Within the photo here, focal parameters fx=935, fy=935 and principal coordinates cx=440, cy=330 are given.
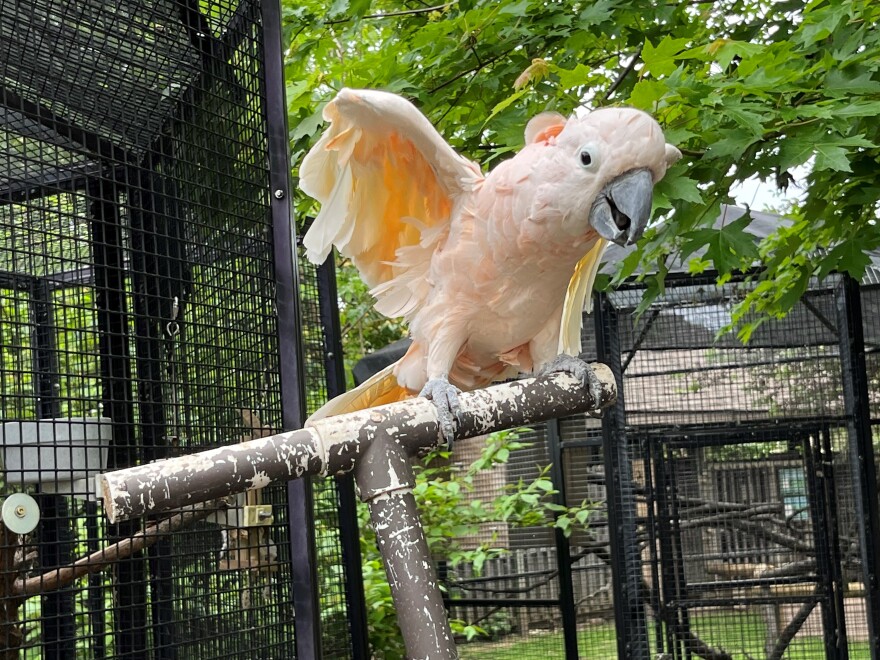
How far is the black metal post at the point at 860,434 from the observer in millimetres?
3674

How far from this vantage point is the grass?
388cm

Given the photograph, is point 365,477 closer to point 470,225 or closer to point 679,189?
point 470,225

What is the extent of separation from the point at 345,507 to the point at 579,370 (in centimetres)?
130

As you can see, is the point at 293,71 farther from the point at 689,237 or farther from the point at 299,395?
the point at 299,395

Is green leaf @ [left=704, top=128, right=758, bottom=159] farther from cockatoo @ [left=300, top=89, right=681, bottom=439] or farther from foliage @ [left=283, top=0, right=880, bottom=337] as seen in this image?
cockatoo @ [left=300, top=89, right=681, bottom=439]

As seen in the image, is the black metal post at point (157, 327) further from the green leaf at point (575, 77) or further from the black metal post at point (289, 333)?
the green leaf at point (575, 77)

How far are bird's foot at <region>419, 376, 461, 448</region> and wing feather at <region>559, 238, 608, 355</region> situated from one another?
0.33m

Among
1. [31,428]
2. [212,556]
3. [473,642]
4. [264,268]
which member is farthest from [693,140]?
[473,642]

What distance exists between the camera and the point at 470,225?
1.91 m

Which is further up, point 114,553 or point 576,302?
point 576,302

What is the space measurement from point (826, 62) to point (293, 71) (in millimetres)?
1636

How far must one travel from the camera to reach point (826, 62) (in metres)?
2.12

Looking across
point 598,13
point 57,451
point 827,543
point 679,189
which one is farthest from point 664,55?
point 827,543

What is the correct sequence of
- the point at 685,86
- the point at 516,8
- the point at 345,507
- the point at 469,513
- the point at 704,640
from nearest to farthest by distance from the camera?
1. the point at 685,86
2. the point at 516,8
3. the point at 345,507
4. the point at 704,640
5. the point at 469,513
